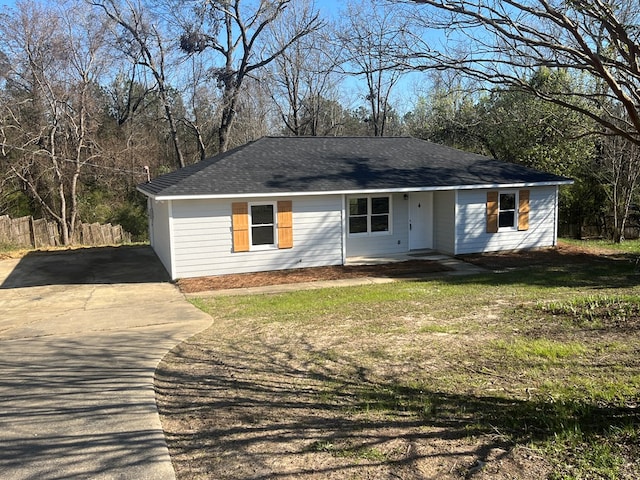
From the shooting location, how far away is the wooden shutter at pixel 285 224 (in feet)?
47.5

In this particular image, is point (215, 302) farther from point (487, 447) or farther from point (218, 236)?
point (487, 447)

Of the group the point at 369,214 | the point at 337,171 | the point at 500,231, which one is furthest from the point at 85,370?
the point at 500,231

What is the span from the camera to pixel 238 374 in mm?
6355

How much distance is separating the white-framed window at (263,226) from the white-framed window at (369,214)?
9.13 ft

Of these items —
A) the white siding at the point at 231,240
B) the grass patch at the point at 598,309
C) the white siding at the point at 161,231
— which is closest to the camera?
the grass patch at the point at 598,309

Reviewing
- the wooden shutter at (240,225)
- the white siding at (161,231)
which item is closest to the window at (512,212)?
the wooden shutter at (240,225)

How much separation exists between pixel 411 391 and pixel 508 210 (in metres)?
13.1

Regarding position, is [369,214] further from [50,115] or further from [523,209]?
[50,115]

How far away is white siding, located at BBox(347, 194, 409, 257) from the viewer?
16.6 metres

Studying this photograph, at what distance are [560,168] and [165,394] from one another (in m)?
21.2

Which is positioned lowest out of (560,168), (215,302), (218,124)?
(215,302)

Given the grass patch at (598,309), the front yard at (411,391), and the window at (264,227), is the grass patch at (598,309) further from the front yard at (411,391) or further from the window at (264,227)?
the window at (264,227)

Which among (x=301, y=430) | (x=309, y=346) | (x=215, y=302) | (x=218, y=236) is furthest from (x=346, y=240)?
(x=301, y=430)

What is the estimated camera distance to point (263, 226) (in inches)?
575
